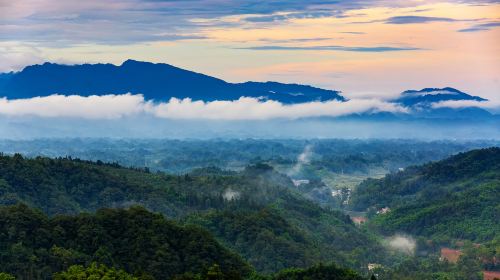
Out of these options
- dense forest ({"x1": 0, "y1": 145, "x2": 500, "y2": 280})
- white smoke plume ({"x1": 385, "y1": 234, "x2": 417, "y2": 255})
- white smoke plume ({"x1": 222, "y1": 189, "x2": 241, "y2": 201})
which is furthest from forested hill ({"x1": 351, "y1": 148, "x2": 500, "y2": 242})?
white smoke plume ({"x1": 222, "y1": 189, "x2": 241, "y2": 201})

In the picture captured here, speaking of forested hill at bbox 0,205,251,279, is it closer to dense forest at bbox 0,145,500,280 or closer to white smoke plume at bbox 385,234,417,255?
dense forest at bbox 0,145,500,280

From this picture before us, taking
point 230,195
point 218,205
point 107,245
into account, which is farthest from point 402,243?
point 107,245

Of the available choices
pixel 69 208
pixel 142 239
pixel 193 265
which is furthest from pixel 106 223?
pixel 69 208

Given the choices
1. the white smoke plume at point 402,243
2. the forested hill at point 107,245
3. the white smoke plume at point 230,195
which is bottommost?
the white smoke plume at point 402,243

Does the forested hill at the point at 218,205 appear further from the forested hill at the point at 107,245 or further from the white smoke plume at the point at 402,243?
the forested hill at the point at 107,245

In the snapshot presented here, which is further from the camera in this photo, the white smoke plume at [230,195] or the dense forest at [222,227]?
the white smoke plume at [230,195]

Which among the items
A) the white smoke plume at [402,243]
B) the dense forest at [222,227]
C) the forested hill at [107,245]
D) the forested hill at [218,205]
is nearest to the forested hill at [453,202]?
the dense forest at [222,227]

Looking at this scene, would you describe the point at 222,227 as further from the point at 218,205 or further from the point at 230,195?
the point at 230,195

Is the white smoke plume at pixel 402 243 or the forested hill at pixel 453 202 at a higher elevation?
the forested hill at pixel 453 202

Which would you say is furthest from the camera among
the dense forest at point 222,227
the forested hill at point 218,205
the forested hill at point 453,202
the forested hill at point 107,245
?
the forested hill at point 453,202
